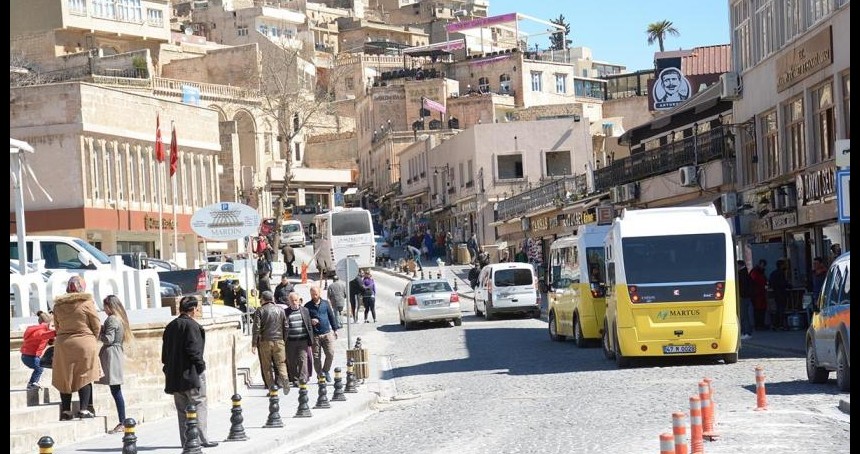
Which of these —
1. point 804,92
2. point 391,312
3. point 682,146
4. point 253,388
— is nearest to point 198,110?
point 391,312

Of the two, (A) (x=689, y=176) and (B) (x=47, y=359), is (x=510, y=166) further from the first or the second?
(B) (x=47, y=359)

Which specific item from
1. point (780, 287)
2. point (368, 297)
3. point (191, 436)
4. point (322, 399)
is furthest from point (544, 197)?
point (191, 436)

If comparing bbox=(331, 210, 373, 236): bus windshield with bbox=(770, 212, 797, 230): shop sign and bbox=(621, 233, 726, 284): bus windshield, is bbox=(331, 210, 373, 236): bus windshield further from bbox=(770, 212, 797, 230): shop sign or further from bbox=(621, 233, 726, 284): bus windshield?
bbox=(621, 233, 726, 284): bus windshield

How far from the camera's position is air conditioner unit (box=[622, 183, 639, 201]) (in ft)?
171

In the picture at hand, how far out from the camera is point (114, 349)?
62.2 ft

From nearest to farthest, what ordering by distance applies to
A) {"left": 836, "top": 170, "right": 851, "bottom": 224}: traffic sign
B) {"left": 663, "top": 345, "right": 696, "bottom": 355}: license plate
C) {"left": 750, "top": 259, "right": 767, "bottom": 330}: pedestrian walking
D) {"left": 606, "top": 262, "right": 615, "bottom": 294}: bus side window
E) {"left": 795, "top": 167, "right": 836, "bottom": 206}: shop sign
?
{"left": 836, "top": 170, "right": 851, "bottom": 224}: traffic sign → {"left": 663, "top": 345, "right": 696, "bottom": 355}: license plate → {"left": 606, "top": 262, "right": 615, "bottom": 294}: bus side window → {"left": 795, "top": 167, "right": 836, "bottom": 206}: shop sign → {"left": 750, "top": 259, "right": 767, "bottom": 330}: pedestrian walking

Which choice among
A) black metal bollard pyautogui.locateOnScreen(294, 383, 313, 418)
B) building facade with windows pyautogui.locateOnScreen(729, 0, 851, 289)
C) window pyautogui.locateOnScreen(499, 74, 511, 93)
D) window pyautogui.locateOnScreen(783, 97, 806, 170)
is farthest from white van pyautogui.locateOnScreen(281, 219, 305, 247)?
black metal bollard pyautogui.locateOnScreen(294, 383, 313, 418)

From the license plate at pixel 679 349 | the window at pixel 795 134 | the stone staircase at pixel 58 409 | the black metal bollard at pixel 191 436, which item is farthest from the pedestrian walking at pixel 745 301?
the black metal bollard at pixel 191 436

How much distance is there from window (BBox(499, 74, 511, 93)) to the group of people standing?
10083cm

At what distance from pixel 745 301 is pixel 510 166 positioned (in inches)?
1901

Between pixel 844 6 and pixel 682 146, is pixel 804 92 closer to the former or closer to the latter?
pixel 844 6

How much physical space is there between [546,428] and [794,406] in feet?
10.1

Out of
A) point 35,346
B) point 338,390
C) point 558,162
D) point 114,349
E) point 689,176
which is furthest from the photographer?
point 558,162

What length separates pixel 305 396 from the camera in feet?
67.6
